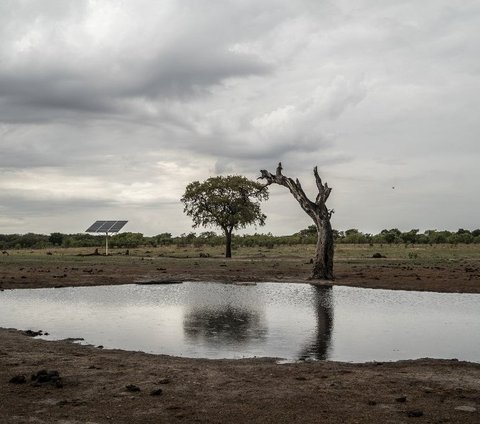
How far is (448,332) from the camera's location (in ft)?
55.4

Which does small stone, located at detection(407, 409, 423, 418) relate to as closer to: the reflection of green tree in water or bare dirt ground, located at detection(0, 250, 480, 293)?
the reflection of green tree in water

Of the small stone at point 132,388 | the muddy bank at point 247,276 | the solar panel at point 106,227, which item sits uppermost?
the solar panel at point 106,227

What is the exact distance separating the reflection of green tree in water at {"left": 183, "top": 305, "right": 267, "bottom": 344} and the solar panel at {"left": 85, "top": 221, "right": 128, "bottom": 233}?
172 ft

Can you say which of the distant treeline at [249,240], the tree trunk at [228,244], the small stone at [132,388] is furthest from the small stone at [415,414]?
the distant treeline at [249,240]

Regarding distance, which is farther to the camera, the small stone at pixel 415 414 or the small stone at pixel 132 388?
the small stone at pixel 132 388

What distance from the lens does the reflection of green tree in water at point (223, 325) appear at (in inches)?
617

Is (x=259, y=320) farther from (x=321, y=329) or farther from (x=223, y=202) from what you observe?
(x=223, y=202)

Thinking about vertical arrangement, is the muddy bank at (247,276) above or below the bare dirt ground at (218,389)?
above

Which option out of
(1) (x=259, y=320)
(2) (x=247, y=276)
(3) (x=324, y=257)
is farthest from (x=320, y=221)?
(1) (x=259, y=320)

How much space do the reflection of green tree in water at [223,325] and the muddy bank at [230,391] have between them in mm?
3443

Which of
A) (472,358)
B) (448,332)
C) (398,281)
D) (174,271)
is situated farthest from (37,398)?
(174,271)

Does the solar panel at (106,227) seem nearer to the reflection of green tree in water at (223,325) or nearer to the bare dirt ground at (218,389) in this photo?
the reflection of green tree in water at (223,325)

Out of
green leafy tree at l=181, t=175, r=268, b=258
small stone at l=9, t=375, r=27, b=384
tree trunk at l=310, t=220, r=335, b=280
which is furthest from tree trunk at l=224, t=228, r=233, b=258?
small stone at l=9, t=375, r=27, b=384

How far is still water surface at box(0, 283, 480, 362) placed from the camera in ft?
46.5
